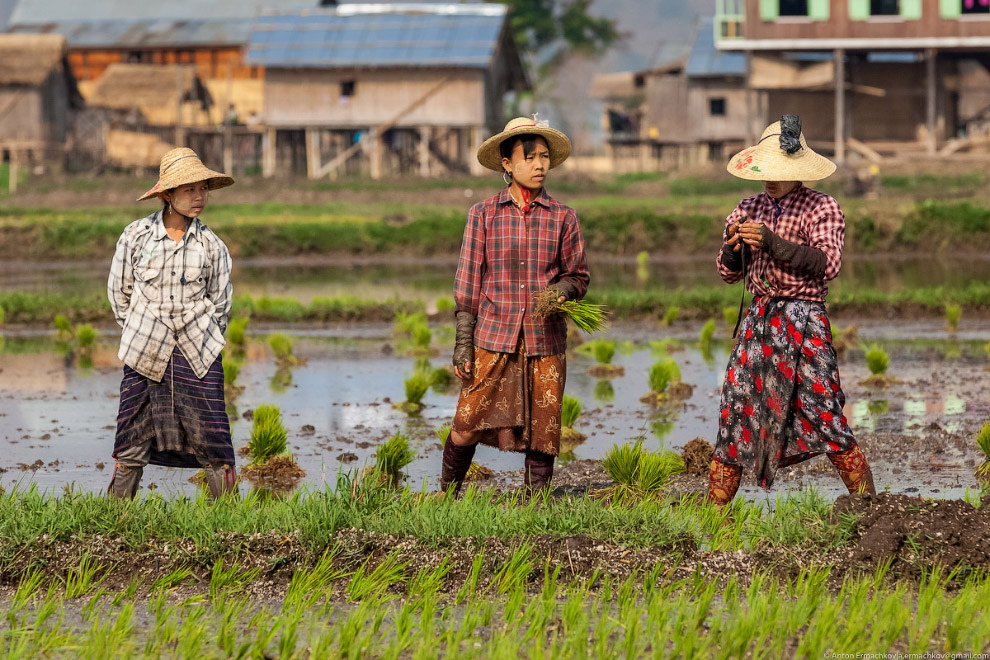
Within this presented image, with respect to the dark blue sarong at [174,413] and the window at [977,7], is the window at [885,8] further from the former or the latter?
the dark blue sarong at [174,413]

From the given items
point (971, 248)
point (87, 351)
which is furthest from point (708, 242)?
point (87, 351)

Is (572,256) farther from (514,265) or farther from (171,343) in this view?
(171,343)

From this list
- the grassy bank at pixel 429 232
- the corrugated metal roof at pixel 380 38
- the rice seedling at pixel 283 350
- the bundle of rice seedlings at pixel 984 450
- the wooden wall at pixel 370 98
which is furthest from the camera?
the wooden wall at pixel 370 98

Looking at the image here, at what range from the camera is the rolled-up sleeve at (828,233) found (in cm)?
546

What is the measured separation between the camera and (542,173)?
5.75 metres

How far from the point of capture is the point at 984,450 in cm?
653

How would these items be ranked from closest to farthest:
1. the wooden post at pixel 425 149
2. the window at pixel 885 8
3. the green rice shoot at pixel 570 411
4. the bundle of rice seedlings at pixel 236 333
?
the green rice shoot at pixel 570 411
the bundle of rice seedlings at pixel 236 333
the window at pixel 885 8
the wooden post at pixel 425 149

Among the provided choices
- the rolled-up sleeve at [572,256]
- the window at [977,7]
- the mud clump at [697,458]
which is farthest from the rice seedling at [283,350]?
the window at [977,7]

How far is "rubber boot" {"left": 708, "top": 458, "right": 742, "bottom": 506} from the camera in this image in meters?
5.66

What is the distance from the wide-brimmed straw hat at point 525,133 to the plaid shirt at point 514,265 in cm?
22

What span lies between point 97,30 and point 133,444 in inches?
1825

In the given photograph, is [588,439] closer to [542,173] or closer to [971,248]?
[542,173]

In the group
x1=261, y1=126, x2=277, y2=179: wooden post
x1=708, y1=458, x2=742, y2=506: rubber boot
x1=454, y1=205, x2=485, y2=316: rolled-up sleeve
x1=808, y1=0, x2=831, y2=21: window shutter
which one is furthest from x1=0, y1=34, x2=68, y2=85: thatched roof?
x1=708, y1=458, x2=742, y2=506: rubber boot

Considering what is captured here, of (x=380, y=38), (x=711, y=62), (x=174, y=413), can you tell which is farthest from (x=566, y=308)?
(x=711, y=62)
